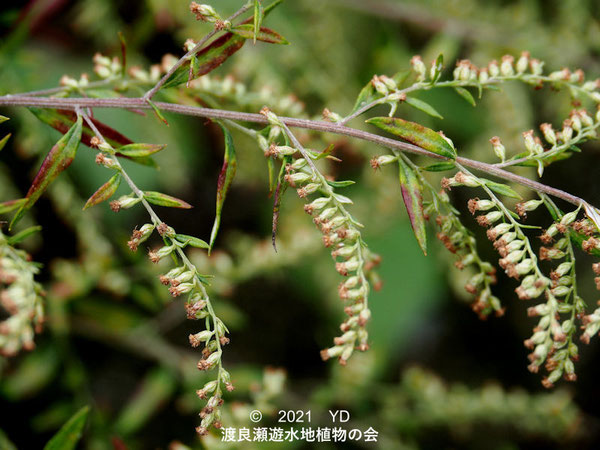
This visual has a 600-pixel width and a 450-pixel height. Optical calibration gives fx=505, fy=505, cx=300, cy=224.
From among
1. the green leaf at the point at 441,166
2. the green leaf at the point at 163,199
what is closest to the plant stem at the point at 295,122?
the green leaf at the point at 441,166

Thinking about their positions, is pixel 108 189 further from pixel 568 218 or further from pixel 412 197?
pixel 568 218

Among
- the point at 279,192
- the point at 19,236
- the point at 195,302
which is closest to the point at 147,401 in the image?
the point at 19,236

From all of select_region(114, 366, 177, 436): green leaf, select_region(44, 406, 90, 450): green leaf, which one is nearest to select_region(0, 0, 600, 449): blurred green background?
select_region(114, 366, 177, 436): green leaf

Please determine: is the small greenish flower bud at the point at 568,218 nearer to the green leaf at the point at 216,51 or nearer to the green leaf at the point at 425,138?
the green leaf at the point at 425,138

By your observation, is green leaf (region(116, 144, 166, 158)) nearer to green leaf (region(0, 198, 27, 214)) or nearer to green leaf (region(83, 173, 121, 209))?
green leaf (region(83, 173, 121, 209))

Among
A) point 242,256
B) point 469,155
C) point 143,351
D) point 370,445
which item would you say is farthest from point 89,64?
point 370,445

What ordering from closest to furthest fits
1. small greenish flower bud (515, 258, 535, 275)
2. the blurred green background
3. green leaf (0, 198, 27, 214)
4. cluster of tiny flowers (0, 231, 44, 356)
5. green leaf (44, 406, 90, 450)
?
cluster of tiny flowers (0, 231, 44, 356)
small greenish flower bud (515, 258, 535, 275)
green leaf (0, 198, 27, 214)
green leaf (44, 406, 90, 450)
the blurred green background

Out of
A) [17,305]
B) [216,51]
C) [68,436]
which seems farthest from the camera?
[68,436]
